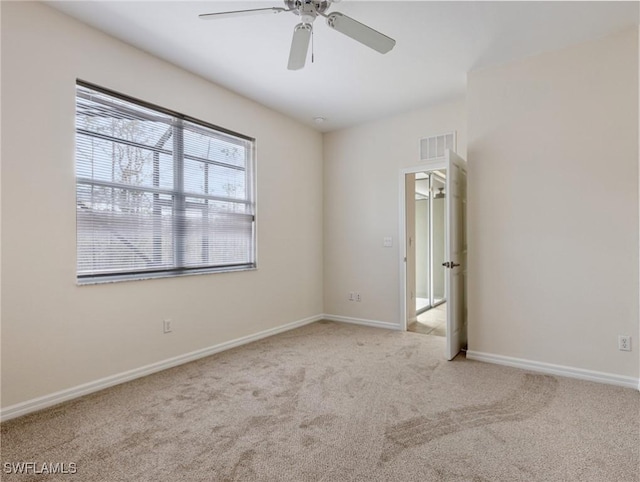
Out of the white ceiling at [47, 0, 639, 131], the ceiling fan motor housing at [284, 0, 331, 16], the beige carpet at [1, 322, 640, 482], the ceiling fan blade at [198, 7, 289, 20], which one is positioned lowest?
the beige carpet at [1, 322, 640, 482]

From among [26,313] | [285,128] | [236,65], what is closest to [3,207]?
[26,313]

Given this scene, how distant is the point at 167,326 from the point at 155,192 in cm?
122

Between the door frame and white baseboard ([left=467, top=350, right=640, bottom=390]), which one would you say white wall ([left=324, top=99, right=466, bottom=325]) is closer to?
the door frame

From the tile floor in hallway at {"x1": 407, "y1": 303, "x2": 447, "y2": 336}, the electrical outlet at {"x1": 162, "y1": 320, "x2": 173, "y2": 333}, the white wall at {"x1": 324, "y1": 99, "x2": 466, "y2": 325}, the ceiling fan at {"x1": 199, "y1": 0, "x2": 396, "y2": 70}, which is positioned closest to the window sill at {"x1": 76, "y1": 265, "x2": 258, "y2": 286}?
the electrical outlet at {"x1": 162, "y1": 320, "x2": 173, "y2": 333}

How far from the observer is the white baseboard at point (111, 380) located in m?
2.31

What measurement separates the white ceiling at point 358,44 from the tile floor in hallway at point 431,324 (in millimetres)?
2848

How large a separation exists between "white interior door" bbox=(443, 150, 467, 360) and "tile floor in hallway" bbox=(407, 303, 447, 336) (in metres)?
0.68

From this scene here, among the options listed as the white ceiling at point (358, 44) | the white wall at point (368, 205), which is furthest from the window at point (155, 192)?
the white wall at point (368, 205)

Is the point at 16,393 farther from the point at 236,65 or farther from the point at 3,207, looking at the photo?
the point at 236,65

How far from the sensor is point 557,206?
3000mm

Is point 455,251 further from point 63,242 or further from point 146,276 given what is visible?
point 63,242

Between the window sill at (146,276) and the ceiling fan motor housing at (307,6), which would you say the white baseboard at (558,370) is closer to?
the window sill at (146,276)

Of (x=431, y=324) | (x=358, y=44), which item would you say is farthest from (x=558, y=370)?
(x=358, y=44)

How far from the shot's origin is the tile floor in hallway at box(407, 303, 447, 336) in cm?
446
